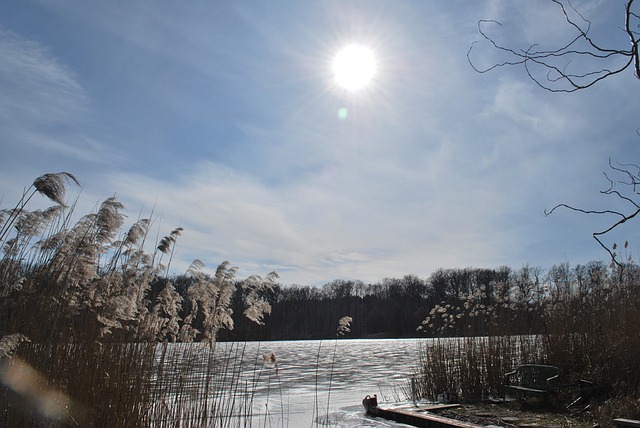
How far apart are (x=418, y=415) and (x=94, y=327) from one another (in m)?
4.56

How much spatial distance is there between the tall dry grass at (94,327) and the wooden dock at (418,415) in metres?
2.99

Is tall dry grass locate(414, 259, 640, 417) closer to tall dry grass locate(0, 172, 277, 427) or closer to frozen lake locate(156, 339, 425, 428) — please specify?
frozen lake locate(156, 339, 425, 428)

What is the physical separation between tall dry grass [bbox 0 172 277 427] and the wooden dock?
9.81 feet

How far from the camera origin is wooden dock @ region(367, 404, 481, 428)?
5983 millimetres

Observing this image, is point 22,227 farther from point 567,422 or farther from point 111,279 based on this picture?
point 567,422

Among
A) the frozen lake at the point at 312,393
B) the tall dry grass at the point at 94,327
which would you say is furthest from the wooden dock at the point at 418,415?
the tall dry grass at the point at 94,327

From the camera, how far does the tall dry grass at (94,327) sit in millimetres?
3502

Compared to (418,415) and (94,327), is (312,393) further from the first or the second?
(94,327)

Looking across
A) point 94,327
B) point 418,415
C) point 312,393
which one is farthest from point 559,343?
point 94,327

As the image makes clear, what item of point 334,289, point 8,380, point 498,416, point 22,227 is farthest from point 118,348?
point 334,289

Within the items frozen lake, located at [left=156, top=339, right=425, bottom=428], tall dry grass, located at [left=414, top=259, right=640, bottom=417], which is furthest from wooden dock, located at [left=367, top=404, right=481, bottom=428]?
tall dry grass, located at [left=414, top=259, right=640, bottom=417]

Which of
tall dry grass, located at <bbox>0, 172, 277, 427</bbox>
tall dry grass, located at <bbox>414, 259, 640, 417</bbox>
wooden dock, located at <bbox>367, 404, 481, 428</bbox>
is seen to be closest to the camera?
tall dry grass, located at <bbox>0, 172, 277, 427</bbox>

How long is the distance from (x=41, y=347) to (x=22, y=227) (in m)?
1.12

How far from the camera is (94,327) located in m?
4.08
